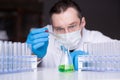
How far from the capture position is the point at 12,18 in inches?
176

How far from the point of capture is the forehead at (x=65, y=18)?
2.16 metres

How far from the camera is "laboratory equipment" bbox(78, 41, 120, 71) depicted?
1401mm

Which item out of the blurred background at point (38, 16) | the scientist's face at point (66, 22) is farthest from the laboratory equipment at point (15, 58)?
the blurred background at point (38, 16)

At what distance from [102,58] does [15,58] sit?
1.55 feet

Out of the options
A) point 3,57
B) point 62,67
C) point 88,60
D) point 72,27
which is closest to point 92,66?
point 88,60

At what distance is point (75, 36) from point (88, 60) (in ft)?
1.95

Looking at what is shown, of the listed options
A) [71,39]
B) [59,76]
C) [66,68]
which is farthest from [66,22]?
[59,76]

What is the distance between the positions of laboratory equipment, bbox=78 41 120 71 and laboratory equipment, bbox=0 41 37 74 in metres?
0.29

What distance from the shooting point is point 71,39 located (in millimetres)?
1995

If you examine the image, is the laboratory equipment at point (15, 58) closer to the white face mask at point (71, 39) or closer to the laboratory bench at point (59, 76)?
the laboratory bench at point (59, 76)

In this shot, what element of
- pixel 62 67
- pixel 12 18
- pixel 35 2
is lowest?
pixel 62 67

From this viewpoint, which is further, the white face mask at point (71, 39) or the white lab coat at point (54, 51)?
the white lab coat at point (54, 51)

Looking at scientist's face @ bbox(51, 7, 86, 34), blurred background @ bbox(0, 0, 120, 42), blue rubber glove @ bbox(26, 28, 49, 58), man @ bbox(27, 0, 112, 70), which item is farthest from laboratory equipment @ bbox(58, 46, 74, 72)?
blurred background @ bbox(0, 0, 120, 42)

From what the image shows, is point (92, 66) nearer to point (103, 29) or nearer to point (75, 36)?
point (75, 36)
